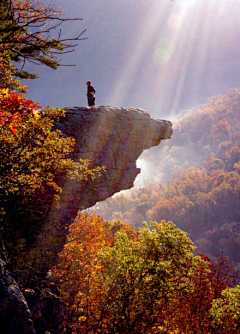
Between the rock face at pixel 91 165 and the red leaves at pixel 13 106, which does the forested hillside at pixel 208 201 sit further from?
the red leaves at pixel 13 106

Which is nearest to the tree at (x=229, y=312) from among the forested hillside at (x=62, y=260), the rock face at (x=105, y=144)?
the forested hillside at (x=62, y=260)

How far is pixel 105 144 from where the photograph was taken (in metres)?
17.0

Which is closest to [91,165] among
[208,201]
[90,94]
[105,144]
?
[105,144]

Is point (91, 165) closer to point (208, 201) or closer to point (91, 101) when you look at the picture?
point (91, 101)

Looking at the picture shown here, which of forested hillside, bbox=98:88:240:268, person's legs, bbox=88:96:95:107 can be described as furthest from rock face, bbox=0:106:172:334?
forested hillside, bbox=98:88:240:268

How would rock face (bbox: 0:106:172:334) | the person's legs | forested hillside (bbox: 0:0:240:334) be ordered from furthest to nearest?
the person's legs → rock face (bbox: 0:106:172:334) → forested hillside (bbox: 0:0:240:334)

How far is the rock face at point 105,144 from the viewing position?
15.1m

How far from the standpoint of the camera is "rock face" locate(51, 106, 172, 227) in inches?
596

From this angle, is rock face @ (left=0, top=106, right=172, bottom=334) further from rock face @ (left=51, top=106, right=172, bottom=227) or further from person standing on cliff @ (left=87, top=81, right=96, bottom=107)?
person standing on cliff @ (left=87, top=81, right=96, bottom=107)

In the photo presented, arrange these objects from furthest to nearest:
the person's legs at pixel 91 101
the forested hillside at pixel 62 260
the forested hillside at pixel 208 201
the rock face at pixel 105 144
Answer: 1. the forested hillside at pixel 208 201
2. the person's legs at pixel 91 101
3. the rock face at pixel 105 144
4. the forested hillside at pixel 62 260

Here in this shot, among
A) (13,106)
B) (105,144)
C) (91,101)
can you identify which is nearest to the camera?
(13,106)

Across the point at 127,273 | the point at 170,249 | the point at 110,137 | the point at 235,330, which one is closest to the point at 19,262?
the point at 127,273

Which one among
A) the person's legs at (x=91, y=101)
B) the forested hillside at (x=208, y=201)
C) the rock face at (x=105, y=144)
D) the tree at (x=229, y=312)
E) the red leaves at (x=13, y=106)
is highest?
the forested hillside at (x=208, y=201)

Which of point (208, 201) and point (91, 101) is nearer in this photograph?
point (91, 101)
